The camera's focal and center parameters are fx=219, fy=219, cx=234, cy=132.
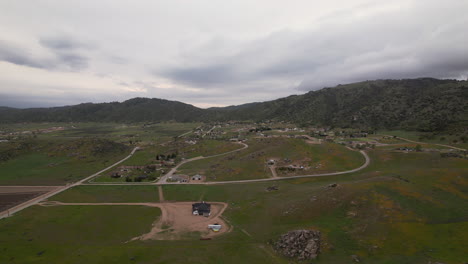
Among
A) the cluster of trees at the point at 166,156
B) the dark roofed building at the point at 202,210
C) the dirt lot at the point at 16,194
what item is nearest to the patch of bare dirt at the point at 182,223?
the dark roofed building at the point at 202,210

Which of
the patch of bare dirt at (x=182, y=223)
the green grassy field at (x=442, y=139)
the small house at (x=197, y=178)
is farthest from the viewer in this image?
the green grassy field at (x=442, y=139)

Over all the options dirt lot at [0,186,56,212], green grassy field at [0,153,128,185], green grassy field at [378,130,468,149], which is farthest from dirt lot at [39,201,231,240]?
green grassy field at [378,130,468,149]

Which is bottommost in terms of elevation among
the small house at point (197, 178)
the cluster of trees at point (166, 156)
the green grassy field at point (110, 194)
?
the green grassy field at point (110, 194)

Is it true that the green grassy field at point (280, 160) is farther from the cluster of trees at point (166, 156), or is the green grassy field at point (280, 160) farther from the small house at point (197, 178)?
the cluster of trees at point (166, 156)

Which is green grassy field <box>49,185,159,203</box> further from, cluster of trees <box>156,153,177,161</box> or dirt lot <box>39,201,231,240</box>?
cluster of trees <box>156,153,177,161</box>

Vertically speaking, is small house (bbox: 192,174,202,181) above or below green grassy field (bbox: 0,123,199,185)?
below

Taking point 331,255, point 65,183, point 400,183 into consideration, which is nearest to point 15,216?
point 65,183
